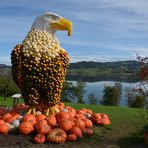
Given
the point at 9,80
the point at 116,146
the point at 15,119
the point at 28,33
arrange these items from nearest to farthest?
the point at 116,146, the point at 15,119, the point at 28,33, the point at 9,80

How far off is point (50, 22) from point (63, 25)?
1.40ft

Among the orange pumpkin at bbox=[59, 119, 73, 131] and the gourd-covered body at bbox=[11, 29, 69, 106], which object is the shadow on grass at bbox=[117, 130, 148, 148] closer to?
the orange pumpkin at bbox=[59, 119, 73, 131]

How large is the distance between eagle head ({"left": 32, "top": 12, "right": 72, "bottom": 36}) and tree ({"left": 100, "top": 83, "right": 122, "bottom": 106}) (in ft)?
59.9

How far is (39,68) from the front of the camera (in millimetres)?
12086

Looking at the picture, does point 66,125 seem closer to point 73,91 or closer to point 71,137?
point 71,137

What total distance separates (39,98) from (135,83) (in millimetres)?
2763

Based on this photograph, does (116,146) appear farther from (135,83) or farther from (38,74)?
(38,74)

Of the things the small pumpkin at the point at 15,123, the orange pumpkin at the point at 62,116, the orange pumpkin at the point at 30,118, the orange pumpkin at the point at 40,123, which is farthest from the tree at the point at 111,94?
the orange pumpkin at the point at 40,123

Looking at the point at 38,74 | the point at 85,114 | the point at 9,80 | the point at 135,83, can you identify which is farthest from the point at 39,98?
the point at 9,80

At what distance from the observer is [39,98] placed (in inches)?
490

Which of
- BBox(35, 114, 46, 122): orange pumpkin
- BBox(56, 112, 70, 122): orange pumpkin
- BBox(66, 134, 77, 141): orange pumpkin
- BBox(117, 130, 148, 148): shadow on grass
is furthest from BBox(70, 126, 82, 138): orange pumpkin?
BBox(35, 114, 46, 122): orange pumpkin

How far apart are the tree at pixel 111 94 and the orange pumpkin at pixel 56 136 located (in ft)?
65.0

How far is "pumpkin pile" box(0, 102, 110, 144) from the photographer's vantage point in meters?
10.8

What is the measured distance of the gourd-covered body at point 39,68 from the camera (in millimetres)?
12109
